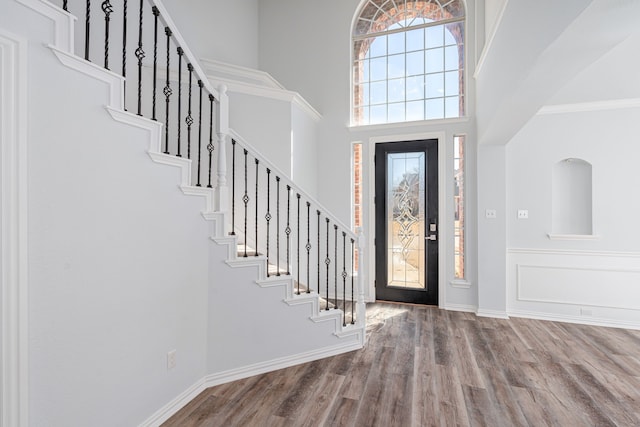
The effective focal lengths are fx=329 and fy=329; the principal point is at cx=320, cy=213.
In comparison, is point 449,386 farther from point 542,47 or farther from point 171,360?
point 542,47

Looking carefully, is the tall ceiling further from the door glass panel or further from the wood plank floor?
the wood plank floor

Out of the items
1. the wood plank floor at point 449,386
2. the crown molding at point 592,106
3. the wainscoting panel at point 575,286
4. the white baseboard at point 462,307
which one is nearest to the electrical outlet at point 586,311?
the wainscoting panel at point 575,286

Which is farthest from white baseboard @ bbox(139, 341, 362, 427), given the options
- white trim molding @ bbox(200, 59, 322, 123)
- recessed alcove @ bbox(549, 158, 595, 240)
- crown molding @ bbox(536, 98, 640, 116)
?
crown molding @ bbox(536, 98, 640, 116)

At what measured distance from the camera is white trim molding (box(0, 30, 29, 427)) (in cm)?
131

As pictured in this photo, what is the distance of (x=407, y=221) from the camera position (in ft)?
15.4

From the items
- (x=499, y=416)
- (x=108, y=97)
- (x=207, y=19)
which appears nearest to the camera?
(x=108, y=97)

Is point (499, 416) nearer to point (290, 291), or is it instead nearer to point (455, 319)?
point (290, 291)

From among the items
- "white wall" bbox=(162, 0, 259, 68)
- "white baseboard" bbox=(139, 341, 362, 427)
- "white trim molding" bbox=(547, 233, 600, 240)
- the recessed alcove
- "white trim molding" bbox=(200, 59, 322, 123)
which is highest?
"white wall" bbox=(162, 0, 259, 68)

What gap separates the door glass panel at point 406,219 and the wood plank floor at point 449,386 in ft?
3.90

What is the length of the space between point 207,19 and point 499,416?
17.0 feet

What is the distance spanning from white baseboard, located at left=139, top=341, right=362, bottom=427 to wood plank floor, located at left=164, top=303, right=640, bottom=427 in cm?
6

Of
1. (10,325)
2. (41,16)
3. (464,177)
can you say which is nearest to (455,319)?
(464,177)

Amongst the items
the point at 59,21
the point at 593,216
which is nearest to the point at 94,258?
the point at 59,21

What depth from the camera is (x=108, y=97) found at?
174 cm
